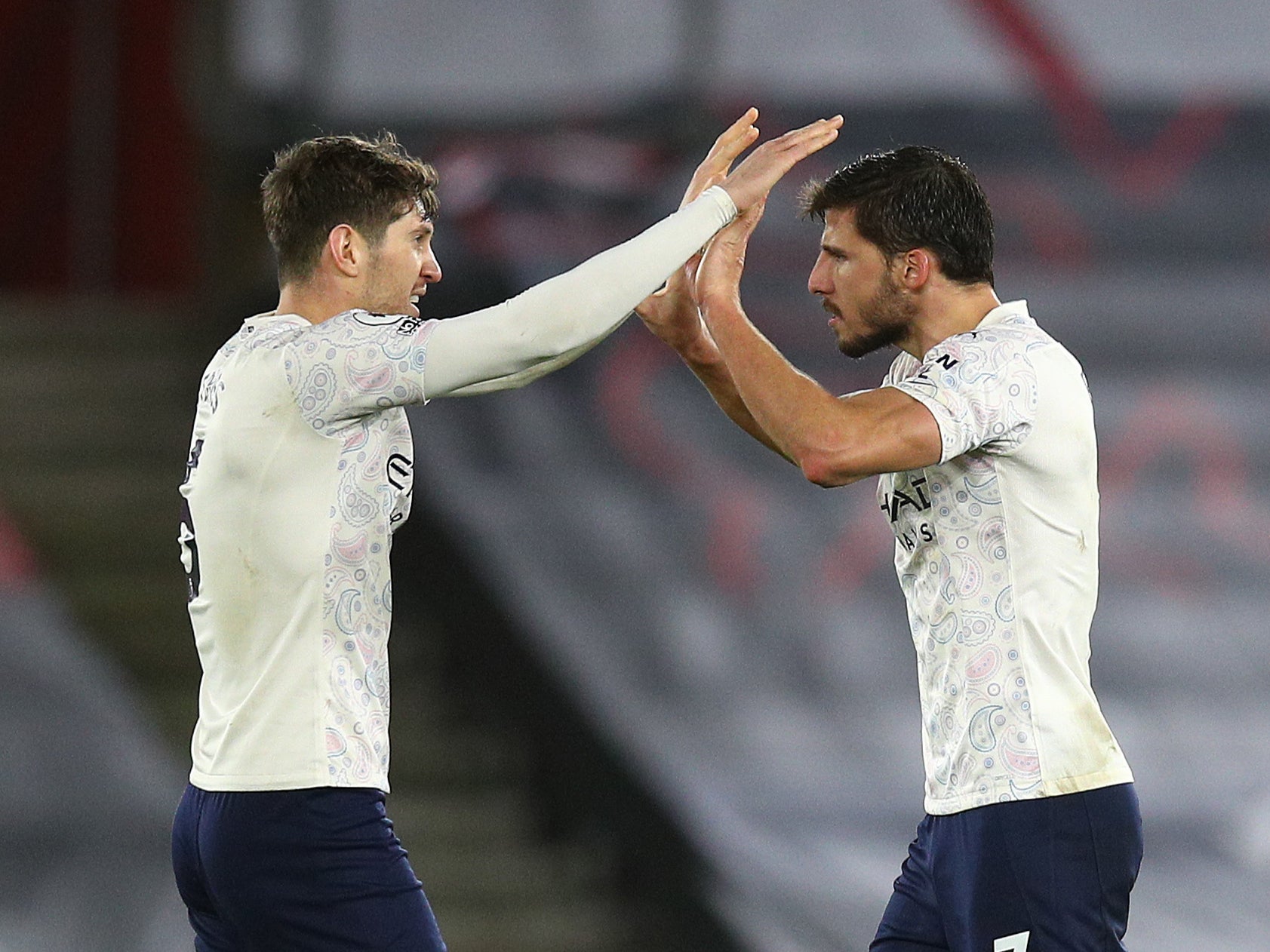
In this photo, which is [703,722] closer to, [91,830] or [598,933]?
[598,933]

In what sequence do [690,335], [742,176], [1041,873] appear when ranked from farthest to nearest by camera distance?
[690,335] → [742,176] → [1041,873]

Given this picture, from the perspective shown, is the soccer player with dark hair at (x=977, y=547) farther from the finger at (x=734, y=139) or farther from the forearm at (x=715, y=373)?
the forearm at (x=715, y=373)

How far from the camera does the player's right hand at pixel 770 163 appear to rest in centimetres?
285

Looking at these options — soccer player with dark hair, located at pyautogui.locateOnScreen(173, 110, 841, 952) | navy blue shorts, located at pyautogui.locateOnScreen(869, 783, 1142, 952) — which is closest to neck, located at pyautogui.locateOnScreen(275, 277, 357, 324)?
soccer player with dark hair, located at pyautogui.locateOnScreen(173, 110, 841, 952)

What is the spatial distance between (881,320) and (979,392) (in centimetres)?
24

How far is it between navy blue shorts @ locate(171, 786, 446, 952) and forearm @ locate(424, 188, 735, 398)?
555mm

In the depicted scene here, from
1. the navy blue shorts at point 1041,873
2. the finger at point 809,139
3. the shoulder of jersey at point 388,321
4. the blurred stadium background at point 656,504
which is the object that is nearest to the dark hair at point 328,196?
the shoulder of jersey at point 388,321

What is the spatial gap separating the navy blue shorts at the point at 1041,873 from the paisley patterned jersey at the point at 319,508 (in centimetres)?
79

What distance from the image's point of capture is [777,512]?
6117 millimetres

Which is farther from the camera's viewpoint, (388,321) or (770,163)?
(770,163)

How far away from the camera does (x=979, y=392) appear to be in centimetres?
270

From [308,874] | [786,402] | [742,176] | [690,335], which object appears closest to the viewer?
[308,874]

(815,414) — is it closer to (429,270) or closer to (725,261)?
(725,261)

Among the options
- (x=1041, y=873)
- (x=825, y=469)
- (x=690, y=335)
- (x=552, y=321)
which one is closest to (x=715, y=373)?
(x=690, y=335)
